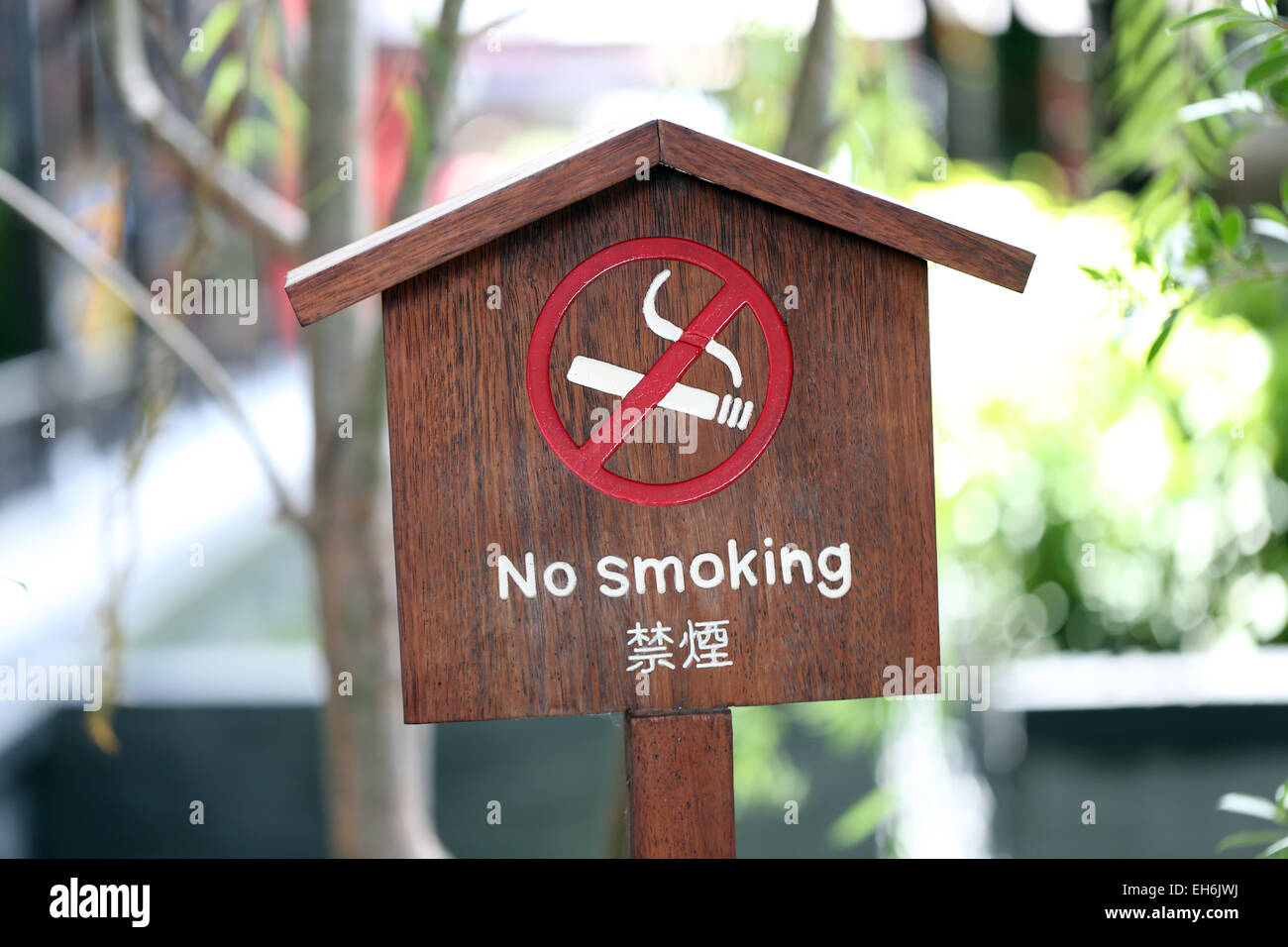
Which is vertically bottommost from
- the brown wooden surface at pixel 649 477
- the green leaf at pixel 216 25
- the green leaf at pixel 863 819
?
the green leaf at pixel 863 819

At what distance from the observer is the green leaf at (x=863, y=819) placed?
95.7 inches

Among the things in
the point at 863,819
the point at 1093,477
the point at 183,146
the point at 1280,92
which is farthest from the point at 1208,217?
the point at 1093,477

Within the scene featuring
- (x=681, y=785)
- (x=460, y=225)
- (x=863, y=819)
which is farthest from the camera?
(x=863, y=819)

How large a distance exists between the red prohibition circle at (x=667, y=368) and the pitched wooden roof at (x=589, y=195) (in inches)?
2.5

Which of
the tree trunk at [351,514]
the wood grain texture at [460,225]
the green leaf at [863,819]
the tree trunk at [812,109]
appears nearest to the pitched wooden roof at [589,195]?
the wood grain texture at [460,225]

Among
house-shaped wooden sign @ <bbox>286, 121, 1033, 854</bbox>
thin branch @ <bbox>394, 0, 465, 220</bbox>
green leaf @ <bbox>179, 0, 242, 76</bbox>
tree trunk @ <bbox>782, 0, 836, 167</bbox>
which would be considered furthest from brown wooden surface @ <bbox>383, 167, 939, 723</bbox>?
green leaf @ <bbox>179, 0, 242, 76</bbox>

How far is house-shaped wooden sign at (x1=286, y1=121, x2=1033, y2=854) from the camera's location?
97 centimetres

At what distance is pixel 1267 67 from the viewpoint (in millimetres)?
1104

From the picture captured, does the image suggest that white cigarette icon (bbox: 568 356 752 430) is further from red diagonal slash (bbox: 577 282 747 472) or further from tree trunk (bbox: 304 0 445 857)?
tree trunk (bbox: 304 0 445 857)

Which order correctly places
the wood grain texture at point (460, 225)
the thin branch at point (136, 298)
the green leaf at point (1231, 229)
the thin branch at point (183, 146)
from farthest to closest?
the thin branch at point (183, 146) < the thin branch at point (136, 298) < the green leaf at point (1231, 229) < the wood grain texture at point (460, 225)

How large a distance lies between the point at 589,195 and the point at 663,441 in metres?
0.22

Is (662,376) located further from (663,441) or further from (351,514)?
(351,514)

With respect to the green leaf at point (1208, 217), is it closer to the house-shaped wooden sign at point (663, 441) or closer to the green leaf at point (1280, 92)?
the green leaf at point (1280, 92)
